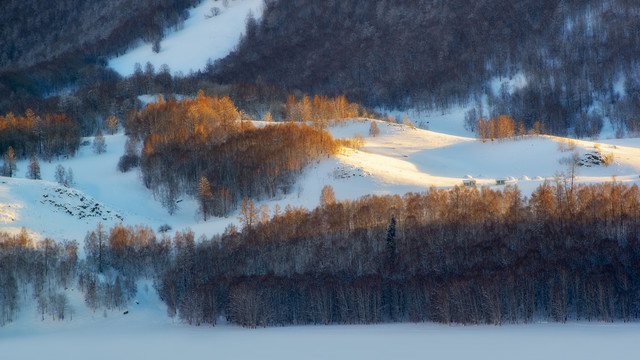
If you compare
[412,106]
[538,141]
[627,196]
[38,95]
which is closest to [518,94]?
[412,106]

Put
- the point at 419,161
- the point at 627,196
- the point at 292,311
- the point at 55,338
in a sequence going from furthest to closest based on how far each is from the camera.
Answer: the point at 419,161
the point at 627,196
the point at 292,311
the point at 55,338

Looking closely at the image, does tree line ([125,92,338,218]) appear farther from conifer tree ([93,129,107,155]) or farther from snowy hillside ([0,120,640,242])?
conifer tree ([93,129,107,155])

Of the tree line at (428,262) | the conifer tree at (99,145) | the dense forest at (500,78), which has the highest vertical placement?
the dense forest at (500,78)

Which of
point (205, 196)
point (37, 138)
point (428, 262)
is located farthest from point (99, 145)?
point (428, 262)

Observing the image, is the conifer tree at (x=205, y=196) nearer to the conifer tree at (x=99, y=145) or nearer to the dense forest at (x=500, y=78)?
the conifer tree at (x=99, y=145)

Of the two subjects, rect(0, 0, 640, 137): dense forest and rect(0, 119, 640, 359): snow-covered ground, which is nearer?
rect(0, 119, 640, 359): snow-covered ground

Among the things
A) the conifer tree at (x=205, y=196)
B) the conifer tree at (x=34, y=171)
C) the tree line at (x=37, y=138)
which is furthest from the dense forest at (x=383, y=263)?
the tree line at (x=37, y=138)

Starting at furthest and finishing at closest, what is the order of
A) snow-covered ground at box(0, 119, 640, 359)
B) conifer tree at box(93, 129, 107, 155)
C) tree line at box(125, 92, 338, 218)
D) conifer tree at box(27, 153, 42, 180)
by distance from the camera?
conifer tree at box(93, 129, 107, 155)
conifer tree at box(27, 153, 42, 180)
tree line at box(125, 92, 338, 218)
snow-covered ground at box(0, 119, 640, 359)

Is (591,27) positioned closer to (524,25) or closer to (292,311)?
(524,25)

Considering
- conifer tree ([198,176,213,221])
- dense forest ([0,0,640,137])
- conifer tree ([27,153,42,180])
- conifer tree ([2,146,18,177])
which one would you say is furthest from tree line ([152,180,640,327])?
dense forest ([0,0,640,137])
